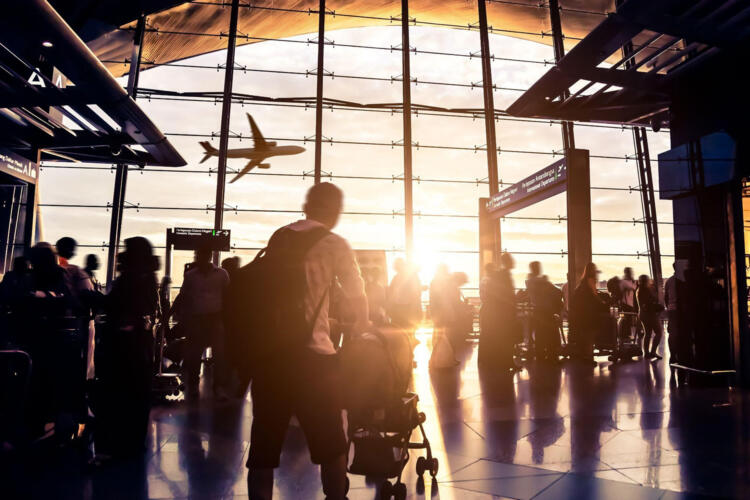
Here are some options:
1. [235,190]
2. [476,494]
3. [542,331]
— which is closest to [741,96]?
[542,331]

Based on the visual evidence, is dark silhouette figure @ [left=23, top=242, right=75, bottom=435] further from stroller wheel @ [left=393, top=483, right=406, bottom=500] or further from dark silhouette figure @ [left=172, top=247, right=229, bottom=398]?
stroller wheel @ [left=393, top=483, right=406, bottom=500]

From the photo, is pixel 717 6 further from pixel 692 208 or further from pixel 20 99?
pixel 20 99

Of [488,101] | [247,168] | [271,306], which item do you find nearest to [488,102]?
[488,101]

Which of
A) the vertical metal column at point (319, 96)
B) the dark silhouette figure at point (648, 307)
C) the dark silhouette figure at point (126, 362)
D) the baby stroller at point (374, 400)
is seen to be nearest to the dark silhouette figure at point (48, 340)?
the dark silhouette figure at point (126, 362)

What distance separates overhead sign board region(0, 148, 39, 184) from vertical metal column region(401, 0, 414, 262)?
733 centimetres

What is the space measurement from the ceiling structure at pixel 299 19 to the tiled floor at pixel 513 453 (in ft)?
33.9

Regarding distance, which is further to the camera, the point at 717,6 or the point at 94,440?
the point at 717,6

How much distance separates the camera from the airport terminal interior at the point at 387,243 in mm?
2512

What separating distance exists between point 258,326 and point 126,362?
5.92ft

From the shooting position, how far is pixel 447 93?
1278cm

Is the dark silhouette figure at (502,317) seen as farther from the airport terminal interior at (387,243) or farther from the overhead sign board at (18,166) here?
the overhead sign board at (18,166)

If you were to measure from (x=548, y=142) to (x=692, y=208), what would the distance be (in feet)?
24.1

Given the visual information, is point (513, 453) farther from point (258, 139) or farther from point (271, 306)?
point (258, 139)

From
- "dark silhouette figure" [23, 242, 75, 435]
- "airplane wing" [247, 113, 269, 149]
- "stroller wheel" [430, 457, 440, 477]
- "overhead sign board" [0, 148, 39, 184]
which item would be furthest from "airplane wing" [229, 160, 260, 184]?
"stroller wheel" [430, 457, 440, 477]
